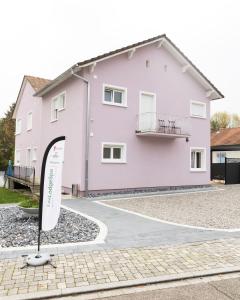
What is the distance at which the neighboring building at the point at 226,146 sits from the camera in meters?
30.8

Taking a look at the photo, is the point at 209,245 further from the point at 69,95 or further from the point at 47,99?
the point at 47,99

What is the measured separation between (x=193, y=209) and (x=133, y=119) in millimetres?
A: 6680

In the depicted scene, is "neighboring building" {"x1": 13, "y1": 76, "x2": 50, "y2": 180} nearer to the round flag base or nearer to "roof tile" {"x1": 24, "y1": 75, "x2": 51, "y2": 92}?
"roof tile" {"x1": 24, "y1": 75, "x2": 51, "y2": 92}

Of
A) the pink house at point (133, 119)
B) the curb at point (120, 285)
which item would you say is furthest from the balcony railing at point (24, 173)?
the curb at point (120, 285)

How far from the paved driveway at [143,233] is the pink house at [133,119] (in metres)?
5.58

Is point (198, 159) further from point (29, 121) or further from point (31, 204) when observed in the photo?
point (29, 121)

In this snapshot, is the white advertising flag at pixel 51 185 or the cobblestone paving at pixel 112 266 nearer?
the cobblestone paving at pixel 112 266

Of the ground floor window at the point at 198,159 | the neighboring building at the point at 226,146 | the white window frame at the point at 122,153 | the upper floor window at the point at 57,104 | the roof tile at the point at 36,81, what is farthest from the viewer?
the neighboring building at the point at 226,146

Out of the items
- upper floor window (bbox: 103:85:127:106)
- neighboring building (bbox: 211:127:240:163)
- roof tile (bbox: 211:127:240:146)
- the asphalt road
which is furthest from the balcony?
roof tile (bbox: 211:127:240:146)

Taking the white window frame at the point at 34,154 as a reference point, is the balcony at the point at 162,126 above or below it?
above

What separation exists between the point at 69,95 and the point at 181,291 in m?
13.6

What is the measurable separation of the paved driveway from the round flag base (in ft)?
3.39

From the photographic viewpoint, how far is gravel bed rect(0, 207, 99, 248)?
21.4ft

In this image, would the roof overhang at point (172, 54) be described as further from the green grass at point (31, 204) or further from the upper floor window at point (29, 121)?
the green grass at point (31, 204)
